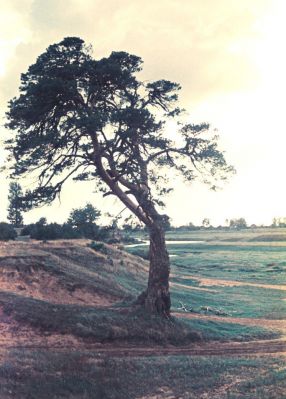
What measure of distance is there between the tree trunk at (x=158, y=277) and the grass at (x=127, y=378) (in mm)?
7574

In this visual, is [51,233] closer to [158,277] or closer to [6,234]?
[6,234]

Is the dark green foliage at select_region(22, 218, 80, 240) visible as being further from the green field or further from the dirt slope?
the green field

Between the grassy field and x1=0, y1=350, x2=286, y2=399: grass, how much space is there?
0.12ft

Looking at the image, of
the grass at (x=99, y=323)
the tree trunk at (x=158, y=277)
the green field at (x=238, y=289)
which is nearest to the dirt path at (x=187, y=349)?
the grass at (x=99, y=323)

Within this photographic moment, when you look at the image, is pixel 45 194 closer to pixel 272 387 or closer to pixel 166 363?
pixel 166 363

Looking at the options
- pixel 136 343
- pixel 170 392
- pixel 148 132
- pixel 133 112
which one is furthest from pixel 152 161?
pixel 170 392

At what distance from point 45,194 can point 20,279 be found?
10.2 m

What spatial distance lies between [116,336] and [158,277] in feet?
17.8

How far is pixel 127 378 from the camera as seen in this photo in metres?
16.3

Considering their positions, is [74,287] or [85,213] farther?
[85,213]

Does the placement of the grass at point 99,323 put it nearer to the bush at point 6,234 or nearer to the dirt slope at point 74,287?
the dirt slope at point 74,287

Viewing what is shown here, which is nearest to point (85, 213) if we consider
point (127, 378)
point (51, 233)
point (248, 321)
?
point (51, 233)

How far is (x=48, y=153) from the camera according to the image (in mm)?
24875

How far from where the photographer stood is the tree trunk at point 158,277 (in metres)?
27.4
